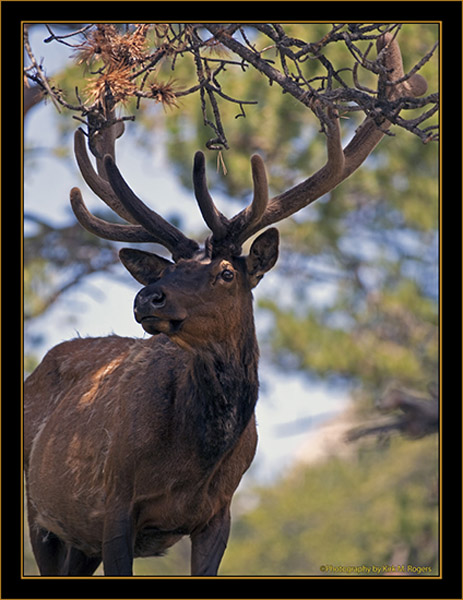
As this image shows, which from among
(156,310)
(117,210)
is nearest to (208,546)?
(156,310)

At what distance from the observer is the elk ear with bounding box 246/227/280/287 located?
22.7 feet

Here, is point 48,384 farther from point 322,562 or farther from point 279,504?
point 279,504

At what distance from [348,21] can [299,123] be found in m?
13.0

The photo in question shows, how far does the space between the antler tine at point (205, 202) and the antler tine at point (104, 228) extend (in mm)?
636

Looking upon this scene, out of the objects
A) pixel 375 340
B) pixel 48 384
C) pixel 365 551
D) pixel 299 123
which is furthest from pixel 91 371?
pixel 365 551

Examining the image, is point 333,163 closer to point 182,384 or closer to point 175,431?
point 182,384

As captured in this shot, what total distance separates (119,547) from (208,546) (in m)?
0.64

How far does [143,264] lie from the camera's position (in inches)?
281

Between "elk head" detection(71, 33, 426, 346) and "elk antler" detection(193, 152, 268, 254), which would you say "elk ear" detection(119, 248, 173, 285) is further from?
"elk antler" detection(193, 152, 268, 254)

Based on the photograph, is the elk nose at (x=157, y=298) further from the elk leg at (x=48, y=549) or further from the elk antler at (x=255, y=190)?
the elk leg at (x=48, y=549)

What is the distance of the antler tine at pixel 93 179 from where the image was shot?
24.1ft

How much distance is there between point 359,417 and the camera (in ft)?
76.6

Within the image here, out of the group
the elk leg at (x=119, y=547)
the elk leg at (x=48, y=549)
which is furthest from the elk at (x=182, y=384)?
the elk leg at (x=48, y=549)
